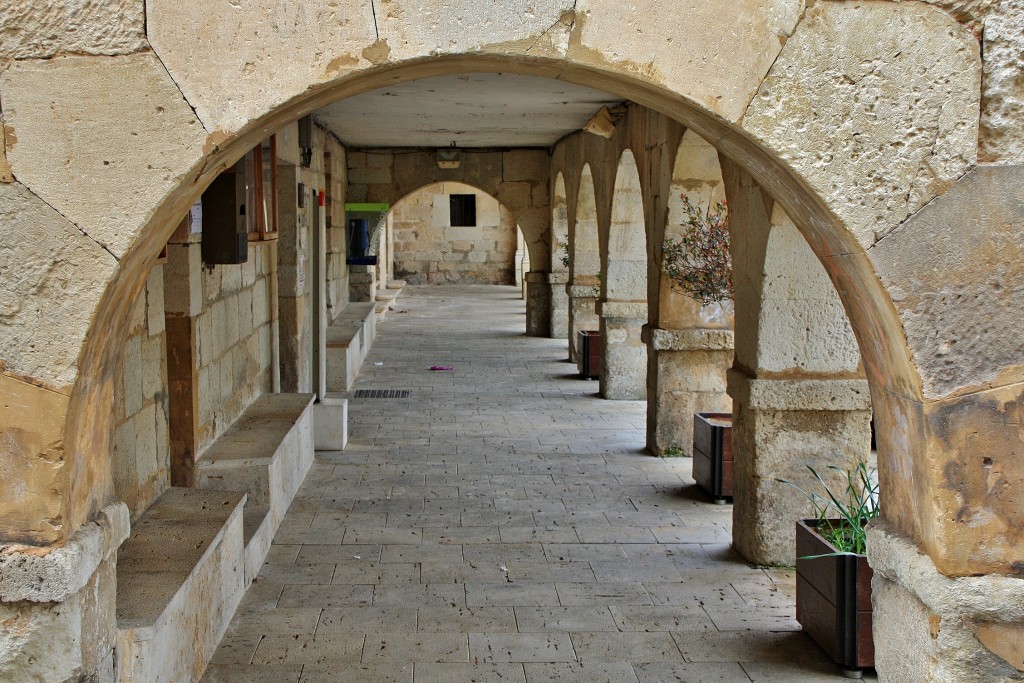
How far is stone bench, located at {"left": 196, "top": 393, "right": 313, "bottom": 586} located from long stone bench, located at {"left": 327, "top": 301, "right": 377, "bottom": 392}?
126 inches

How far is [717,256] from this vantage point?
658 centimetres

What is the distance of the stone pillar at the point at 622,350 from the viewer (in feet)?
31.5

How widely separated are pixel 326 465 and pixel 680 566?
291 cm

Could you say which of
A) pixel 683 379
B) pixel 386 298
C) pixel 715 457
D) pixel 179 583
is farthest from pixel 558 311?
pixel 179 583

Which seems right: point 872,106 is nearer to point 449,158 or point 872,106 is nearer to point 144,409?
point 144,409

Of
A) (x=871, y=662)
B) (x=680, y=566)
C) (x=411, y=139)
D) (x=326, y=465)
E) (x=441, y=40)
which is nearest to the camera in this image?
(x=441, y=40)

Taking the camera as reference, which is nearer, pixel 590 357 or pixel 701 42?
pixel 701 42

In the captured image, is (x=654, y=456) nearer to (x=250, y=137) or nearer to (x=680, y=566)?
(x=680, y=566)

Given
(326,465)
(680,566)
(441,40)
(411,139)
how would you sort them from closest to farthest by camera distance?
(441,40) → (680,566) → (326,465) → (411,139)

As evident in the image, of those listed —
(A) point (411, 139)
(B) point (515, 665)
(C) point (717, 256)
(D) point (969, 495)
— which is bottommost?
(B) point (515, 665)

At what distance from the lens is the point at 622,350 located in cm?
980

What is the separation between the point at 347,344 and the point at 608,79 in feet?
25.6

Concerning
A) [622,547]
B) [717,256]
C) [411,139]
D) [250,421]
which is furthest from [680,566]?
[411,139]

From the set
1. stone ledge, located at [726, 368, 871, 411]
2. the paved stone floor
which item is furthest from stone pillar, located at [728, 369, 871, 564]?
the paved stone floor
